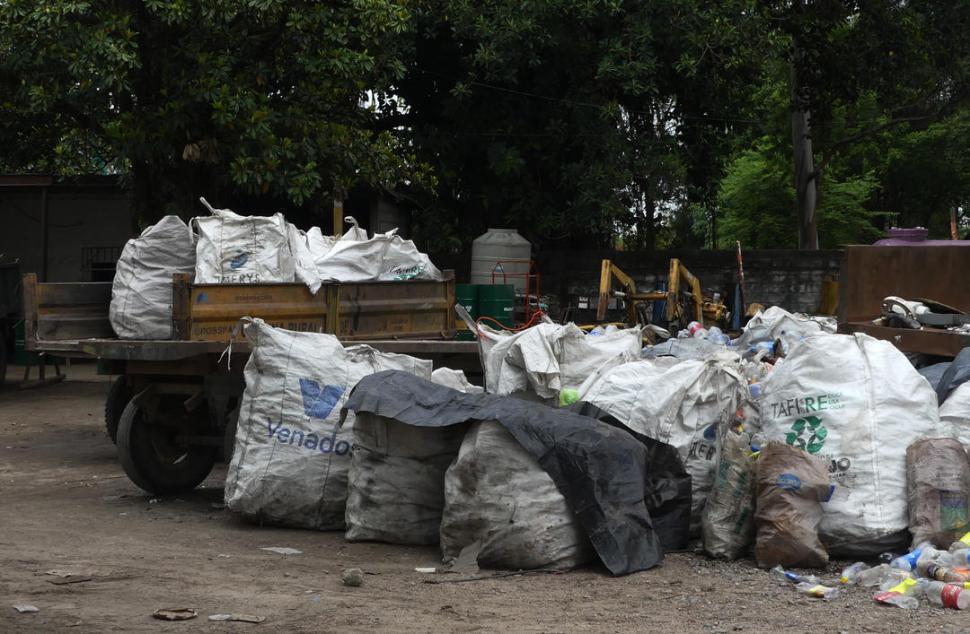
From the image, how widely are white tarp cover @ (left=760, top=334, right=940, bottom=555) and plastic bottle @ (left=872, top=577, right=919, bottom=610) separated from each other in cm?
52

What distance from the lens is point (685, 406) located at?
6.19m

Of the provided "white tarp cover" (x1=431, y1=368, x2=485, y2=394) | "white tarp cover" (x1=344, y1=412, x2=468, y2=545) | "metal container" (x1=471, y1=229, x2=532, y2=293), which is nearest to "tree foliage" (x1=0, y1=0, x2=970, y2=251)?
"metal container" (x1=471, y1=229, x2=532, y2=293)

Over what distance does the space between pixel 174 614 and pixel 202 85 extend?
8.53 meters

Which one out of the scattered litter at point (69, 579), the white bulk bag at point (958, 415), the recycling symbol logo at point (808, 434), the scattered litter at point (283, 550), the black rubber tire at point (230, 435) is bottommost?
the scattered litter at point (283, 550)

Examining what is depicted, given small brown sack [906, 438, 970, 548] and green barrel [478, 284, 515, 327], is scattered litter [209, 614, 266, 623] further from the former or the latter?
green barrel [478, 284, 515, 327]

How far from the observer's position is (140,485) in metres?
7.64

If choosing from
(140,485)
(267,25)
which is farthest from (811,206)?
(140,485)

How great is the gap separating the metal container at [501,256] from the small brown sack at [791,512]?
12631 mm

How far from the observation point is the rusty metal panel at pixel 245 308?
7305mm

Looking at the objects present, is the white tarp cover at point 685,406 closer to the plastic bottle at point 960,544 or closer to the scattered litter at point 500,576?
the scattered litter at point 500,576

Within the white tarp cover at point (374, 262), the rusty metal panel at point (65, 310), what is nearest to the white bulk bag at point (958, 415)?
the white tarp cover at point (374, 262)

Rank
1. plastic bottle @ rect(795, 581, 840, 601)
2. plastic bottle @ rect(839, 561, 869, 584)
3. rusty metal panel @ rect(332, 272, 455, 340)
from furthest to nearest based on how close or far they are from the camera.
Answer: rusty metal panel @ rect(332, 272, 455, 340) → plastic bottle @ rect(839, 561, 869, 584) → plastic bottle @ rect(795, 581, 840, 601)

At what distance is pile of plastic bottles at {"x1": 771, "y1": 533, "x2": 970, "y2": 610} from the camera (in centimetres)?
484

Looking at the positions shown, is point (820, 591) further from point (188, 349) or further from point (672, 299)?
point (672, 299)
